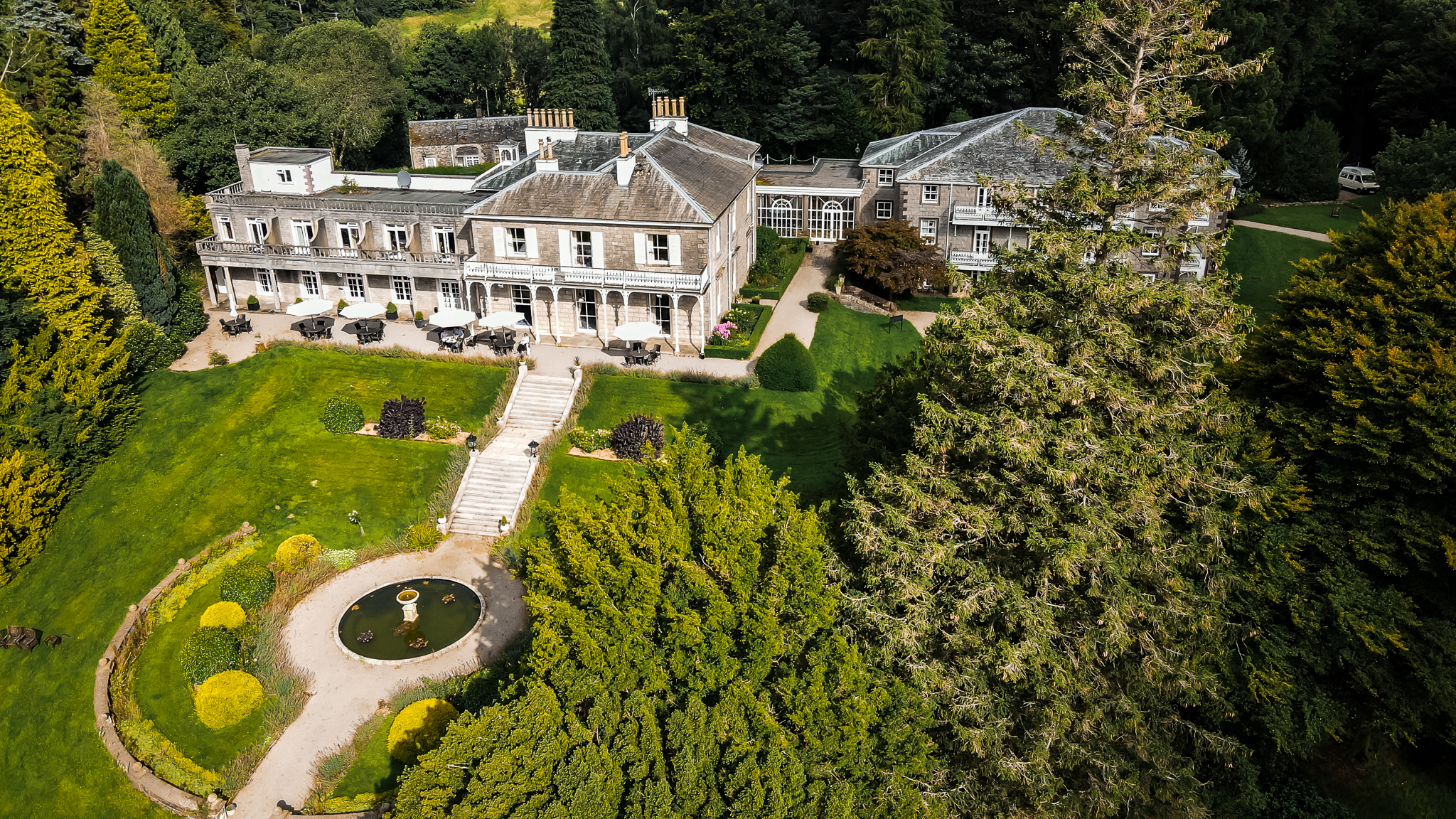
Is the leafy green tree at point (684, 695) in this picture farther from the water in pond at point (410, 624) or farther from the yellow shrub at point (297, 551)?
the yellow shrub at point (297, 551)

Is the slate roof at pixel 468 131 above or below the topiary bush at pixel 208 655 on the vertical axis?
above

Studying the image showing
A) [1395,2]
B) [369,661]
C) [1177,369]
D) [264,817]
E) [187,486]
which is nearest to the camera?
[1177,369]

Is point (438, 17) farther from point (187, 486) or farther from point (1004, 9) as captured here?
point (187, 486)

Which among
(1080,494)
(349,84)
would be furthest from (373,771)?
(349,84)

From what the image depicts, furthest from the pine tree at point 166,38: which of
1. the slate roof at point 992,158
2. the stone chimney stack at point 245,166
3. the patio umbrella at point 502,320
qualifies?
the slate roof at point 992,158

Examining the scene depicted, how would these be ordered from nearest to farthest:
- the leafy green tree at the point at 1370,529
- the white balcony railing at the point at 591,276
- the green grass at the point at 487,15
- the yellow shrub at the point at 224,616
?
the leafy green tree at the point at 1370,529 → the yellow shrub at the point at 224,616 → the white balcony railing at the point at 591,276 → the green grass at the point at 487,15

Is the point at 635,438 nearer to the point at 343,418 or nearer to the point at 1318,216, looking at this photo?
the point at 343,418

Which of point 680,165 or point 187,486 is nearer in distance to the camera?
point 187,486

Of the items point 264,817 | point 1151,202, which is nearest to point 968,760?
point 1151,202
